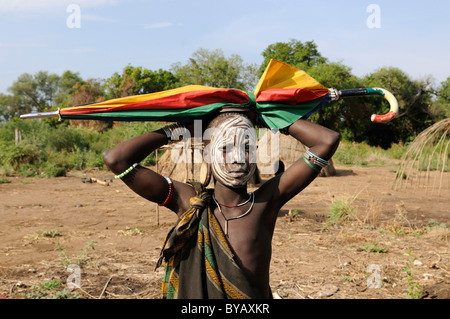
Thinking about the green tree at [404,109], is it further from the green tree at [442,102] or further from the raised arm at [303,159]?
the raised arm at [303,159]

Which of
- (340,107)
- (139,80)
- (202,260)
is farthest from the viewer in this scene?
(139,80)

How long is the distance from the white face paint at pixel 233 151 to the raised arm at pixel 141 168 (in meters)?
0.25

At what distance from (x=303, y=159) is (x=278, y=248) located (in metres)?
3.98

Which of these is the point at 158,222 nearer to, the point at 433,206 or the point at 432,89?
the point at 433,206

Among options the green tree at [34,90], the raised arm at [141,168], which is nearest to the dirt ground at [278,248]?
the raised arm at [141,168]

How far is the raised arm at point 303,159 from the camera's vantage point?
2203mm

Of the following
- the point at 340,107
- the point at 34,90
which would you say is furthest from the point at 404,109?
the point at 34,90

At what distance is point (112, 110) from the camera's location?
7.31 ft

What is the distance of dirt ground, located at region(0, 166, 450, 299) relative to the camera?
445 centimetres

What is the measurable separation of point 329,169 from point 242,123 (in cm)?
1251

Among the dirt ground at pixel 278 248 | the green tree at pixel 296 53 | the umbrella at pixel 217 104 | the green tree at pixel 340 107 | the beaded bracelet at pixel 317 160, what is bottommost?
the dirt ground at pixel 278 248

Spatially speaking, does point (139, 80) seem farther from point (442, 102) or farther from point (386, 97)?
point (386, 97)

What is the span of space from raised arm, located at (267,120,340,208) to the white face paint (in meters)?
0.20

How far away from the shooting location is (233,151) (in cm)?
219
